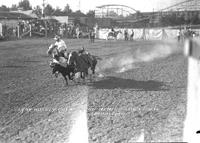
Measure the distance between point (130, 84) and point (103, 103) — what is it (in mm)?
2824

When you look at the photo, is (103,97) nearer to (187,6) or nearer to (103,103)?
(103,103)

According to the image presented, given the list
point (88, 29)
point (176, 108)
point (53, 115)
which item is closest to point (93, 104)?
point (53, 115)

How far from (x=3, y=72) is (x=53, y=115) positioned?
6905mm

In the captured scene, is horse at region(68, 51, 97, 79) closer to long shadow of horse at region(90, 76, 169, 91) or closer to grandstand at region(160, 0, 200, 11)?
long shadow of horse at region(90, 76, 169, 91)

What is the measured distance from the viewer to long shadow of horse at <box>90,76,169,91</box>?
9659 mm

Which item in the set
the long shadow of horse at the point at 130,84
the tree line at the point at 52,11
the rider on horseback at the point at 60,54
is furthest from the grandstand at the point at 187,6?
the tree line at the point at 52,11

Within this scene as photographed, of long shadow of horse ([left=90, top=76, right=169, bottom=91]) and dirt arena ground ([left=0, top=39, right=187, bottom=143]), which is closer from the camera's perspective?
dirt arena ground ([left=0, top=39, right=187, bottom=143])

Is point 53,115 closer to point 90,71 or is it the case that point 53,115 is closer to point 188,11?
point 90,71

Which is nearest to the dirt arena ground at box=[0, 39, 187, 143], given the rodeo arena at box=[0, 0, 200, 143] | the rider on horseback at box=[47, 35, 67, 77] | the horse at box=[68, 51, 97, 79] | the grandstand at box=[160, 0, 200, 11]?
the rodeo arena at box=[0, 0, 200, 143]

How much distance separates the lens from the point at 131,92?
29.7 feet

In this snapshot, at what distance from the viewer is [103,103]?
7730 millimetres

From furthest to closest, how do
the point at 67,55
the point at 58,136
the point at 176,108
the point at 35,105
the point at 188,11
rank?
the point at 188,11, the point at 67,55, the point at 35,105, the point at 176,108, the point at 58,136

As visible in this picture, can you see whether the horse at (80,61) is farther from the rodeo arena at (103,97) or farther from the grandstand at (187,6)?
the grandstand at (187,6)

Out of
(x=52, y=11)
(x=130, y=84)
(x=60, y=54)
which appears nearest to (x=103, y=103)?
(x=60, y=54)
